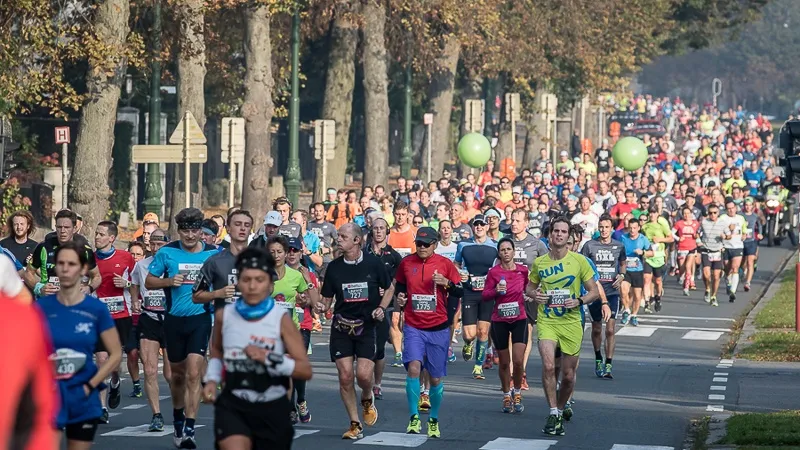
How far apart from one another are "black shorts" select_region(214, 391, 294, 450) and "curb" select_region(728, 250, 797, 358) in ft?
46.1

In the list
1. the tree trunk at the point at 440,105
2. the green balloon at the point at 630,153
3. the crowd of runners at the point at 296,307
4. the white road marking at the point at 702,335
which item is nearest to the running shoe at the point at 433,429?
the crowd of runners at the point at 296,307

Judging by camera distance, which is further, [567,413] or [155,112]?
[155,112]

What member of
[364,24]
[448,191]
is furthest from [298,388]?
[364,24]

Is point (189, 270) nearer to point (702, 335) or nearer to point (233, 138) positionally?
point (702, 335)

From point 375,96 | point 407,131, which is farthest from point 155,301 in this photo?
point 407,131

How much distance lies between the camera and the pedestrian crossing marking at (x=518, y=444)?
12891mm

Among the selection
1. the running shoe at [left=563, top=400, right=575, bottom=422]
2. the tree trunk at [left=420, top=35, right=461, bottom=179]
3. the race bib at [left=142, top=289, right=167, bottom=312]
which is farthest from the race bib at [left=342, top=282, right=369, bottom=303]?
the tree trunk at [left=420, top=35, right=461, bottom=179]

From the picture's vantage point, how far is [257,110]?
32.0m

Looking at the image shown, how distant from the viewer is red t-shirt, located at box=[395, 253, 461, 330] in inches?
549

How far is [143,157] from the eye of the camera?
24.5 metres

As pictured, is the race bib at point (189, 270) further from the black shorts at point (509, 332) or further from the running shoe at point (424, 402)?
the black shorts at point (509, 332)

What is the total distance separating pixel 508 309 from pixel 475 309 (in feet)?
11.0

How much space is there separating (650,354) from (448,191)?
10820 mm

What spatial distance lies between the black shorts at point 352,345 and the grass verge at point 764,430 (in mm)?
2732
